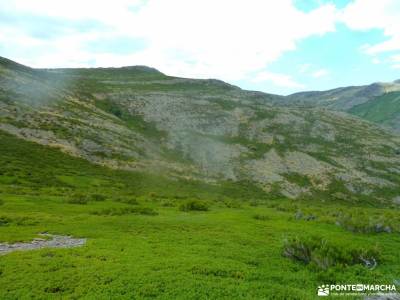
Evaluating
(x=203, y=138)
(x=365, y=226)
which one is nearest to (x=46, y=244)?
(x=365, y=226)

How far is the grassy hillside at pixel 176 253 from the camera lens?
21000 millimetres

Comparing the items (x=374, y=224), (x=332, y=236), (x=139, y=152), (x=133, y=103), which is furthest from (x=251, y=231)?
(x=133, y=103)

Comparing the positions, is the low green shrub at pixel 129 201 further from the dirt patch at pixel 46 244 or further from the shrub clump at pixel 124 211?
the dirt patch at pixel 46 244

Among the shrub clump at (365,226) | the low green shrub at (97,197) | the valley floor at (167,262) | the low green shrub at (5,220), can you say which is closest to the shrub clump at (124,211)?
the valley floor at (167,262)

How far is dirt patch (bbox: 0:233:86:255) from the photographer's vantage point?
93.4 feet

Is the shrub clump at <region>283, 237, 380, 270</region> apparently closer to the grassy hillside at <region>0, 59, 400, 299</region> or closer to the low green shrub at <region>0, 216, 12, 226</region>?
the grassy hillside at <region>0, 59, 400, 299</region>

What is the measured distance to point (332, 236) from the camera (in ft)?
120

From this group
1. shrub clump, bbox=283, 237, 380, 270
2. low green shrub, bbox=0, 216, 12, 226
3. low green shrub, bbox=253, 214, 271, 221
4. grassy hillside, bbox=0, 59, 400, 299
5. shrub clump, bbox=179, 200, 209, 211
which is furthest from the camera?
shrub clump, bbox=179, 200, 209, 211

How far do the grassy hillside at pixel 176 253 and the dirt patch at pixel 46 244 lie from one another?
1042 mm

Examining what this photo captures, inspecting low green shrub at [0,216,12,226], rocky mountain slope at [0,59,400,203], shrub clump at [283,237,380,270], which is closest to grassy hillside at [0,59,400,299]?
shrub clump at [283,237,380,270]

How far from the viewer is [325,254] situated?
27.3 metres

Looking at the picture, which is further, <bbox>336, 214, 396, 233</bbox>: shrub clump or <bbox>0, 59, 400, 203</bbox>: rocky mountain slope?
<bbox>0, 59, 400, 203</bbox>: rocky mountain slope

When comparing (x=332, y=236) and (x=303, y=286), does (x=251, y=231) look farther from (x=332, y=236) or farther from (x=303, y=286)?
(x=303, y=286)

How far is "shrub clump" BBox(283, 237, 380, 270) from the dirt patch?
16190 millimetres
